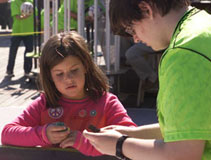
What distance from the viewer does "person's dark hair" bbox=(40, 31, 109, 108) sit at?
2133mm

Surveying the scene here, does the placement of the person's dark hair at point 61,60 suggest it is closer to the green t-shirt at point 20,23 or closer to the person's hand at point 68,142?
the person's hand at point 68,142

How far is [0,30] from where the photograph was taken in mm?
15922

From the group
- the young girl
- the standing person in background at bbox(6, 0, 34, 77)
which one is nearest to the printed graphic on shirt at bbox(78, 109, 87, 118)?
the young girl

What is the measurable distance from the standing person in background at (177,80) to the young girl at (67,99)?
85 centimetres

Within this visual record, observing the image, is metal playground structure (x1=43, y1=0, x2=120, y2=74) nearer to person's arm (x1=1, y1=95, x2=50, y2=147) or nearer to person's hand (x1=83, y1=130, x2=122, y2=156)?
Answer: person's arm (x1=1, y1=95, x2=50, y2=147)

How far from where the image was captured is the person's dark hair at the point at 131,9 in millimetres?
1196

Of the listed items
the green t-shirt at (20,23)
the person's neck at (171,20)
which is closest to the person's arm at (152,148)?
the person's neck at (171,20)

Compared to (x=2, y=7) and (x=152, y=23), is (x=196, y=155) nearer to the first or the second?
(x=152, y=23)

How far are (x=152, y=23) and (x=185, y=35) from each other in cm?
14

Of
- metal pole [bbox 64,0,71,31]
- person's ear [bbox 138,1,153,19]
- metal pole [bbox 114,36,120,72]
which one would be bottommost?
metal pole [bbox 114,36,120,72]

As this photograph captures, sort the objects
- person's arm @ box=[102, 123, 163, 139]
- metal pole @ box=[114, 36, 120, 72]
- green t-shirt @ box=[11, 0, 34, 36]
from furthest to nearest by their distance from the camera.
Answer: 1. green t-shirt @ box=[11, 0, 34, 36]
2. metal pole @ box=[114, 36, 120, 72]
3. person's arm @ box=[102, 123, 163, 139]

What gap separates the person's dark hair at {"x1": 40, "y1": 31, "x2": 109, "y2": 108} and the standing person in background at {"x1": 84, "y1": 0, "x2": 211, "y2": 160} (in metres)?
0.93

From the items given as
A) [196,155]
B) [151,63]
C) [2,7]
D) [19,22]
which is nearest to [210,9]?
[196,155]

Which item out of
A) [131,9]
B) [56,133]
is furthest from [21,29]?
[131,9]
